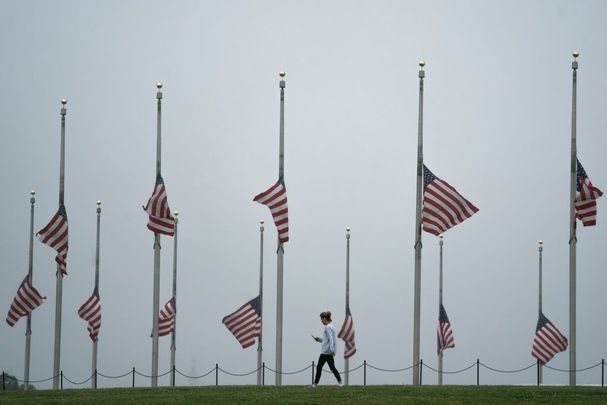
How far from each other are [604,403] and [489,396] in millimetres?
3297

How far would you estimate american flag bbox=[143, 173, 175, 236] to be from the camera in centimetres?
5297

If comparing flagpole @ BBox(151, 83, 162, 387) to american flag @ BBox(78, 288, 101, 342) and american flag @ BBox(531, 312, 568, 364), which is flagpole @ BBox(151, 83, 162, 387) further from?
american flag @ BBox(531, 312, 568, 364)

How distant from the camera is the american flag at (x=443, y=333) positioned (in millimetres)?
72375

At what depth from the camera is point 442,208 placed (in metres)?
48.1

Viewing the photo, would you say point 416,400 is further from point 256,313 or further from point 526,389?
point 256,313

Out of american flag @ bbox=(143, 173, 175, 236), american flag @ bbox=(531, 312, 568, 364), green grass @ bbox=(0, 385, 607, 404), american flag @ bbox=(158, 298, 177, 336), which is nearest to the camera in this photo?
green grass @ bbox=(0, 385, 607, 404)

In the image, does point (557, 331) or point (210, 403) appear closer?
point (210, 403)

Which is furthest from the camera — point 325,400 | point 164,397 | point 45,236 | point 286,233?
point 45,236

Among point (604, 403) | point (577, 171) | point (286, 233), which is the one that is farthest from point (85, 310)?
point (604, 403)

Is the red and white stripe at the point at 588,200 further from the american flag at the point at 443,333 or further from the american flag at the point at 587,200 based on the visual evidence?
the american flag at the point at 443,333

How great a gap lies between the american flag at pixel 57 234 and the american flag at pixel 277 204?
1045 centimetres

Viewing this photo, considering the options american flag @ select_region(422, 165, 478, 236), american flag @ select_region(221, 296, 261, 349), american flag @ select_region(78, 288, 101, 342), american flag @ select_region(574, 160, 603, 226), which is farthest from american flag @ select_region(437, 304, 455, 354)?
american flag @ select_region(422, 165, 478, 236)

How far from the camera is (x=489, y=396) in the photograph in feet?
130

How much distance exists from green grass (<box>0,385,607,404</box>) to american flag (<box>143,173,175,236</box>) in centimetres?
952
